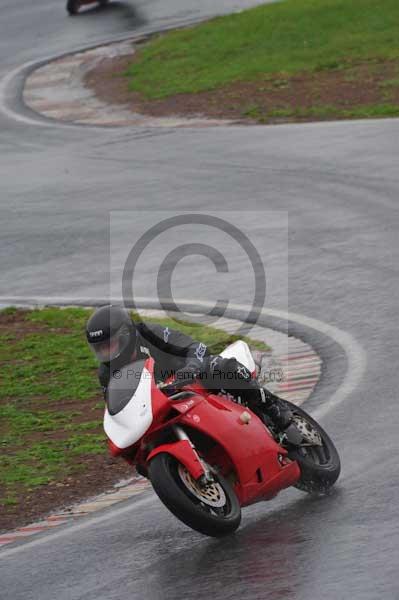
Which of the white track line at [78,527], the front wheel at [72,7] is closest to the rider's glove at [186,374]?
the white track line at [78,527]

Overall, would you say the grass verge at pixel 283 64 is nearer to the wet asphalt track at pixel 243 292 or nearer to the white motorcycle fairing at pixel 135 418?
the wet asphalt track at pixel 243 292

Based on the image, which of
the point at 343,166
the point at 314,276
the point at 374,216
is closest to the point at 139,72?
the point at 343,166

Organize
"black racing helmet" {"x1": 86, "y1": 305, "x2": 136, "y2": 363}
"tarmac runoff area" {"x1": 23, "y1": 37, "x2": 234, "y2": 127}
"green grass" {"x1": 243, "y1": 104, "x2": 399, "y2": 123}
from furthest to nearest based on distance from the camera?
"tarmac runoff area" {"x1": 23, "y1": 37, "x2": 234, "y2": 127} → "green grass" {"x1": 243, "y1": 104, "x2": 399, "y2": 123} → "black racing helmet" {"x1": 86, "y1": 305, "x2": 136, "y2": 363}

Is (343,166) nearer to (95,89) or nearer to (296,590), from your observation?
(95,89)

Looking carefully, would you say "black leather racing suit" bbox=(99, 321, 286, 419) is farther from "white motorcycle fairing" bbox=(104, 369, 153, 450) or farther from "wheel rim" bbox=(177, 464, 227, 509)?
"wheel rim" bbox=(177, 464, 227, 509)

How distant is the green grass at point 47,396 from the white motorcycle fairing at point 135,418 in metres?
2.09

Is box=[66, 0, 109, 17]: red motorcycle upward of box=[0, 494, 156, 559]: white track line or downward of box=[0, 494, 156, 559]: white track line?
downward

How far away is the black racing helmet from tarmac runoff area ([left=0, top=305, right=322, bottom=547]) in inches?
48.8

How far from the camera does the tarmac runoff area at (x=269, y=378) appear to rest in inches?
341

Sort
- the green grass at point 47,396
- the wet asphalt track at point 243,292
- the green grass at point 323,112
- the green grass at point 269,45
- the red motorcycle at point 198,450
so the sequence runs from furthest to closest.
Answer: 1. the green grass at point 269,45
2. the green grass at point 323,112
3. the green grass at point 47,396
4. the red motorcycle at point 198,450
5. the wet asphalt track at point 243,292

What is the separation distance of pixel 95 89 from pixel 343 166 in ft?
32.8

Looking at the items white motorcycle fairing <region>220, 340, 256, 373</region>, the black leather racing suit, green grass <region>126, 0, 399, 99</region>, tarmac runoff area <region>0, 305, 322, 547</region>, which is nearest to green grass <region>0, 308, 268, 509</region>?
tarmac runoff area <region>0, 305, 322, 547</region>

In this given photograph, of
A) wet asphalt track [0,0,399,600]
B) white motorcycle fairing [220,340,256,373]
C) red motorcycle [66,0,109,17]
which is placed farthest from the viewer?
red motorcycle [66,0,109,17]

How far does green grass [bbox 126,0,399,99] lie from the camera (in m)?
25.7
